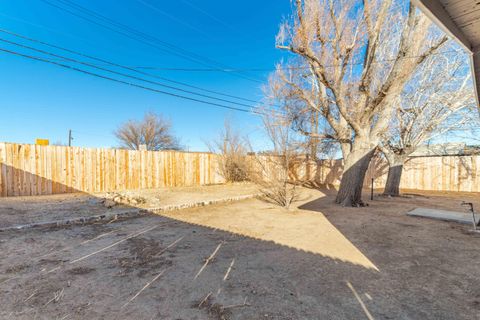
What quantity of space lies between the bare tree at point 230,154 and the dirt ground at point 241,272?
7.56 m

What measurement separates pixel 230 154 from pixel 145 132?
13.6 m

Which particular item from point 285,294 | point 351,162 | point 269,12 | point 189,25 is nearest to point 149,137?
point 189,25

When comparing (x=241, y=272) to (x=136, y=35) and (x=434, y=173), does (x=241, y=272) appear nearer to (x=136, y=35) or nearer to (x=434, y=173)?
(x=136, y=35)

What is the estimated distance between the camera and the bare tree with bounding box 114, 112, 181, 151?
21.0 m

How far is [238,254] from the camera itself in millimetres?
2787

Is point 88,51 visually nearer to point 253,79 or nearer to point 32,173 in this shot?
point 32,173

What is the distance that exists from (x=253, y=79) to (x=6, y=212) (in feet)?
34.3

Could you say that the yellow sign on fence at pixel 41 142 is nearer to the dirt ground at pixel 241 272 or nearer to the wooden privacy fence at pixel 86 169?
the wooden privacy fence at pixel 86 169

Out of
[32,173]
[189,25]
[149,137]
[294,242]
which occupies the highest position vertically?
[189,25]

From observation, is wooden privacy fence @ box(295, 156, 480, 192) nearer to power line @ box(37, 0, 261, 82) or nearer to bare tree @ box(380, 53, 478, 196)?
bare tree @ box(380, 53, 478, 196)

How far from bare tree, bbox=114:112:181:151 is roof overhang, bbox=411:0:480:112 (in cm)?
2205

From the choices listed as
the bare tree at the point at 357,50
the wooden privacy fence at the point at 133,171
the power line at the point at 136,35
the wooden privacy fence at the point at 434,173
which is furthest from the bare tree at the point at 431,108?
the power line at the point at 136,35

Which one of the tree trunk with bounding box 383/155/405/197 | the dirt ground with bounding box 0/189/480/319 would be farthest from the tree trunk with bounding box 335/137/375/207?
the tree trunk with bounding box 383/155/405/197

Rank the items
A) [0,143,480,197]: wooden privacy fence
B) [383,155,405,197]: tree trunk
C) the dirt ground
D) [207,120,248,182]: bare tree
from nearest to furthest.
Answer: the dirt ground, [0,143,480,197]: wooden privacy fence, [383,155,405,197]: tree trunk, [207,120,248,182]: bare tree
